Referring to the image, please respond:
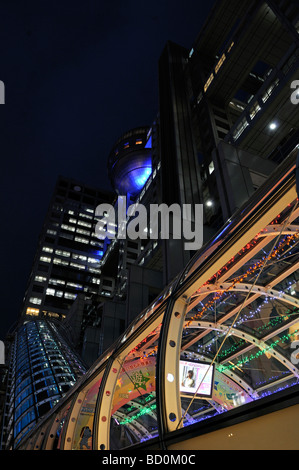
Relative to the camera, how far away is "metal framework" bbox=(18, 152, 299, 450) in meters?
5.03

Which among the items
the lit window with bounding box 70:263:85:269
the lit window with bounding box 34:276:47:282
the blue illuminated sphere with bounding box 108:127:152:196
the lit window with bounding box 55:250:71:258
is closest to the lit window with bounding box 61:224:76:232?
the lit window with bounding box 55:250:71:258

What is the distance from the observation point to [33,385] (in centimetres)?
1747

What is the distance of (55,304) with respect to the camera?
98.7 metres

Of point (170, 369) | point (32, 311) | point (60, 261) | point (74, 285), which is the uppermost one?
point (60, 261)

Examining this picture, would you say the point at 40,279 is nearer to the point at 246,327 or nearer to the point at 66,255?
the point at 66,255

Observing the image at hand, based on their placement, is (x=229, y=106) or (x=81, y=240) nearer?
(x=229, y=106)

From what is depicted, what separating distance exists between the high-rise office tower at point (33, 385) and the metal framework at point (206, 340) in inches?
53.4

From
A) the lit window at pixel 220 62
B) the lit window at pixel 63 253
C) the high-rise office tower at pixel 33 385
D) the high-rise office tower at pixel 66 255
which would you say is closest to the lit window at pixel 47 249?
the high-rise office tower at pixel 66 255

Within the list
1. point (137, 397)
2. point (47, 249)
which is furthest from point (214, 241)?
point (47, 249)

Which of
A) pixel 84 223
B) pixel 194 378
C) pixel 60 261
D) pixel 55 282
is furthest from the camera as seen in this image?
pixel 84 223

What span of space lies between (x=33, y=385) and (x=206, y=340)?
9.27m

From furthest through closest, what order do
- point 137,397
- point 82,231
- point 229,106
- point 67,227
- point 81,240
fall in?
1. point 82,231
2. point 67,227
3. point 81,240
4. point 229,106
5. point 137,397

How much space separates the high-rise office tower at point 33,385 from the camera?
14.6m
